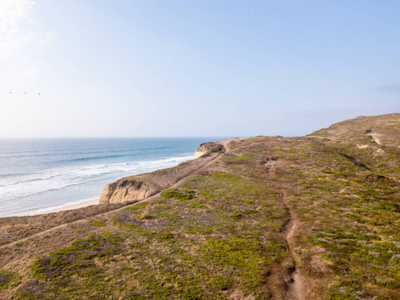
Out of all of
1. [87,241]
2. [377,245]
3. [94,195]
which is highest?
[87,241]

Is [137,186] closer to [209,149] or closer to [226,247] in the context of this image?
[226,247]

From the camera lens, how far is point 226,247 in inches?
763

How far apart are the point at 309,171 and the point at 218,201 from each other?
2374 centimetres

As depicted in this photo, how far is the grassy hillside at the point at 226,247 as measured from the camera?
14.4 m

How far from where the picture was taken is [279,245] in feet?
64.5

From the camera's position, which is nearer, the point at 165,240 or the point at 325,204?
the point at 165,240

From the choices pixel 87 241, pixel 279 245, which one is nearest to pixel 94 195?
pixel 87 241

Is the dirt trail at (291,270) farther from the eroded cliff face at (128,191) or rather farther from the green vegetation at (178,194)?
the eroded cliff face at (128,191)

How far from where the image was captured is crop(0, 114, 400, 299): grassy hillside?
14398 mm

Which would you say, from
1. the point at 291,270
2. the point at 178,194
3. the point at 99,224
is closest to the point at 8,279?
the point at 99,224

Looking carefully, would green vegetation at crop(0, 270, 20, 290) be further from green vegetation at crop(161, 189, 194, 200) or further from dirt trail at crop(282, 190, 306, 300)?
dirt trail at crop(282, 190, 306, 300)

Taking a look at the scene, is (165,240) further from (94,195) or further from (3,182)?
(3,182)

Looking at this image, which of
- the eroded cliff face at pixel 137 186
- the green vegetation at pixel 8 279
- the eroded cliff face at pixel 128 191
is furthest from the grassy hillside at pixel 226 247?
the eroded cliff face at pixel 128 191

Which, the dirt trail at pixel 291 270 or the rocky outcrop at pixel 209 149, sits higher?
the rocky outcrop at pixel 209 149
